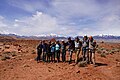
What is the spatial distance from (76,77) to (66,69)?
2122mm

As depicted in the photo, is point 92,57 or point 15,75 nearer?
point 15,75

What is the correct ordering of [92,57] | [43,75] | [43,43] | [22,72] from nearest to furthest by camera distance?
[43,75] → [22,72] → [92,57] → [43,43]

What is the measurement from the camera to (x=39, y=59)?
1677 centimetres

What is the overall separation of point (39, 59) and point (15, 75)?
15.8ft

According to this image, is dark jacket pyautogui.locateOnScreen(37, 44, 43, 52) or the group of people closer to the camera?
the group of people

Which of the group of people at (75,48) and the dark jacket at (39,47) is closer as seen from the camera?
the group of people at (75,48)

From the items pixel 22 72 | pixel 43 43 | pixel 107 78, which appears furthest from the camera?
pixel 43 43

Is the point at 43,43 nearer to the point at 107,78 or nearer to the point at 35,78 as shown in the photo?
the point at 35,78

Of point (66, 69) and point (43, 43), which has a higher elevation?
point (43, 43)

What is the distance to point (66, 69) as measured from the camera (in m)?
13.2

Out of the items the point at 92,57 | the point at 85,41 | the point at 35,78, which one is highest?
the point at 85,41

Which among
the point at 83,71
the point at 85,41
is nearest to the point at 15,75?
the point at 83,71

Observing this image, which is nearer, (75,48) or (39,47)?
(75,48)

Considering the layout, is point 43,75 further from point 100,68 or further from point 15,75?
point 100,68
